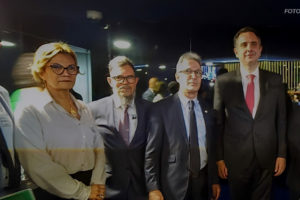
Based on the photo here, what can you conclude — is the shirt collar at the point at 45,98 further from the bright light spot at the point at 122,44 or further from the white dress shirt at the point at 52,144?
the bright light spot at the point at 122,44

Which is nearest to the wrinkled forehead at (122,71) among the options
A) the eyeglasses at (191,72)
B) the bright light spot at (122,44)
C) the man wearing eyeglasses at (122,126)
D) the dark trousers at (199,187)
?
the man wearing eyeglasses at (122,126)

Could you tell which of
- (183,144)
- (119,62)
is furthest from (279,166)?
(119,62)

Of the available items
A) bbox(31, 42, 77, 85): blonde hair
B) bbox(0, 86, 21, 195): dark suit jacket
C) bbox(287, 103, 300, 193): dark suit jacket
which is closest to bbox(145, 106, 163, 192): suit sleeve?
bbox(31, 42, 77, 85): blonde hair

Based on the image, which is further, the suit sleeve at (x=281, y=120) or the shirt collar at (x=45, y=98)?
the suit sleeve at (x=281, y=120)

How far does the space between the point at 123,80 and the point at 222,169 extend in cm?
93

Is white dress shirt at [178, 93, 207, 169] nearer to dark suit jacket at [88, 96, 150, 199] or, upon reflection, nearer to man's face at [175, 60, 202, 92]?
man's face at [175, 60, 202, 92]

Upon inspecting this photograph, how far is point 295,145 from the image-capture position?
197cm

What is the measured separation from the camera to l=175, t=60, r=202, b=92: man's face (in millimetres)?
1874

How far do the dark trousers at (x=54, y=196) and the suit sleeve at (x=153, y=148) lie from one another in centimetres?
38

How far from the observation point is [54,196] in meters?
1.70

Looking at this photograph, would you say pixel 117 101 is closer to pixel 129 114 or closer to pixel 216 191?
pixel 129 114

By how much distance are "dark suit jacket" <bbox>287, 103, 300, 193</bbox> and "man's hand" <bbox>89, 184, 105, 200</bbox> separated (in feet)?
4.30

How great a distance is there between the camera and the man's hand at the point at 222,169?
1.97m

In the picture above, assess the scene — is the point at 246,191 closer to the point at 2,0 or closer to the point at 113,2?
the point at 113,2
